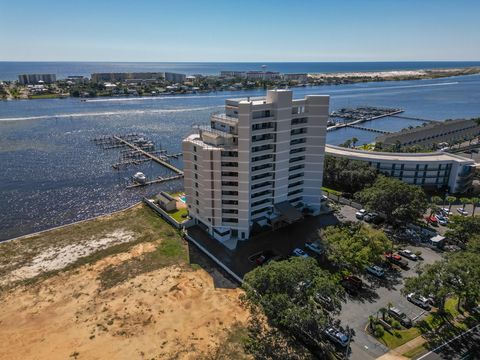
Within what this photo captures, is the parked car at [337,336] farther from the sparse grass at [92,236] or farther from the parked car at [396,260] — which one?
the sparse grass at [92,236]

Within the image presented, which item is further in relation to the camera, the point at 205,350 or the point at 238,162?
the point at 238,162

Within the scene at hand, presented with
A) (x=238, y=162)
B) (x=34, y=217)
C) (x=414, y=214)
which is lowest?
(x=34, y=217)

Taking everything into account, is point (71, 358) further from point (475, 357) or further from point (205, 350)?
point (475, 357)

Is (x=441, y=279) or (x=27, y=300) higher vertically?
(x=441, y=279)

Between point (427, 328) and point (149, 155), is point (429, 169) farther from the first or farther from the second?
point (149, 155)

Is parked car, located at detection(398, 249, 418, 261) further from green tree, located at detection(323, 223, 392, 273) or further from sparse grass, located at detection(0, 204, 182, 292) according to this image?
sparse grass, located at detection(0, 204, 182, 292)

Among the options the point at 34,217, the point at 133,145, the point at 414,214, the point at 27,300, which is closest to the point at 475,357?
the point at 414,214

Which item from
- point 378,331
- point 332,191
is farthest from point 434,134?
point 378,331
